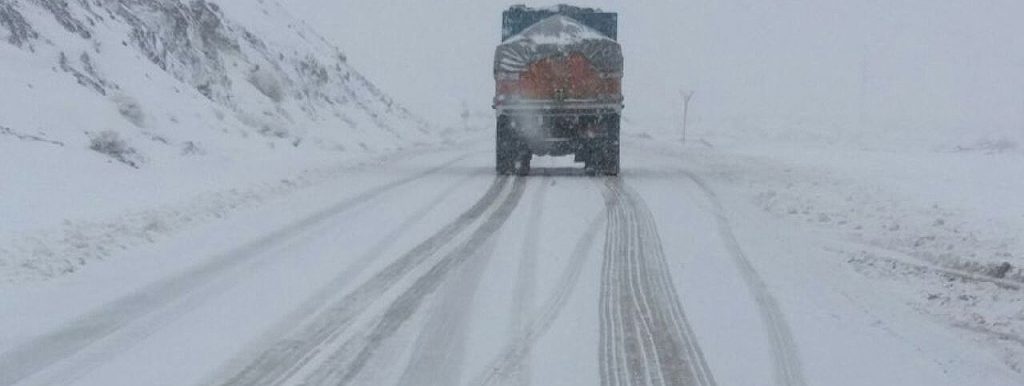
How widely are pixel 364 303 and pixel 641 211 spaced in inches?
290

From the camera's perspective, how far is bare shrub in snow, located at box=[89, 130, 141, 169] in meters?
16.9

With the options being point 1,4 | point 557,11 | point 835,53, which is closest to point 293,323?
point 1,4

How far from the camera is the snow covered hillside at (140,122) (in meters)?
12.1

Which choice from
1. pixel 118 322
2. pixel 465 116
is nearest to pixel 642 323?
pixel 118 322

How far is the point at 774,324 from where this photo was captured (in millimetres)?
7961

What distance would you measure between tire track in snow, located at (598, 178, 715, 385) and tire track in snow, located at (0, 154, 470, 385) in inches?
119

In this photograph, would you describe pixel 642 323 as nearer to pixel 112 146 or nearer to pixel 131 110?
pixel 112 146

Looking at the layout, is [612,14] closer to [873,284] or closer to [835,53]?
[873,284]

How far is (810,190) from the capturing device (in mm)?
18078

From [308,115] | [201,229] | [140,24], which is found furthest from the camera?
[308,115]

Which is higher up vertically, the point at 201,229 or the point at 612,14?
the point at 612,14

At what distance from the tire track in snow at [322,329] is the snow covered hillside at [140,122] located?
2.69m

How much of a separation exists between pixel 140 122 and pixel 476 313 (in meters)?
13.2

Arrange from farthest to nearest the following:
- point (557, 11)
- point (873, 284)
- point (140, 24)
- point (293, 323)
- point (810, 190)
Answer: point (140, 24)
point (557, 11)
point (810, 190)
point (873, 284)
point (293, 323)
